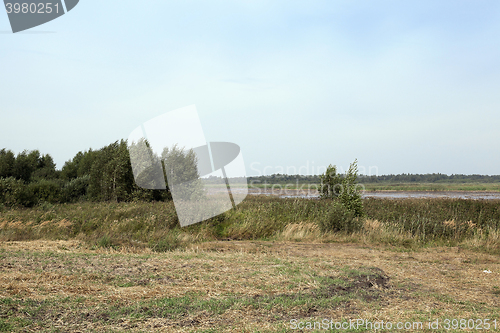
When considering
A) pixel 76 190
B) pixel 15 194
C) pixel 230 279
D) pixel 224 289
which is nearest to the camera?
pixel 224 289

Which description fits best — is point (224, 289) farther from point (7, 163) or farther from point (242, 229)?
point (7, 163)

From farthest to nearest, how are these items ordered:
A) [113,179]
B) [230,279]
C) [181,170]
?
1. [113,179]
2. [181,170]
3. [230,279]

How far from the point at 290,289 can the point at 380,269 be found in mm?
2743

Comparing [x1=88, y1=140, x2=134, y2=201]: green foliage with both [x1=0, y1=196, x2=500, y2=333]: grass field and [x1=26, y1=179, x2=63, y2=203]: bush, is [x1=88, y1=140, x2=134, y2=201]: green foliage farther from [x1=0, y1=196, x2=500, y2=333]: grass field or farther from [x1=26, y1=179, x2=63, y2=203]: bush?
[x1=0, y1=196, x2=500, y2=333]: grass field

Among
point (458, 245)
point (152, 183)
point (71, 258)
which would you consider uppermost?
point (152, 183)

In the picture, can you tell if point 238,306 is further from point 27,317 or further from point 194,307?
point 27,317

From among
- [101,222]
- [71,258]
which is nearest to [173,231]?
[101,222]

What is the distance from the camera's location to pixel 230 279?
6297 mm

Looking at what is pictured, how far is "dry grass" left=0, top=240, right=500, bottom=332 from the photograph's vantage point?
4.38m

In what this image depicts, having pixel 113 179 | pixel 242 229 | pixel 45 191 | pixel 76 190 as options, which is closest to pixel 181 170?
pixel 113 179

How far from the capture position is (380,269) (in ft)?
24.0

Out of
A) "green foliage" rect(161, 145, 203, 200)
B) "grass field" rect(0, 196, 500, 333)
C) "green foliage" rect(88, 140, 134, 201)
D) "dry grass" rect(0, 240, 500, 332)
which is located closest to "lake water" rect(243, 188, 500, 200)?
"green foliage" rect(161, 145, 203, 200)

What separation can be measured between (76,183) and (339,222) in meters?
24.4

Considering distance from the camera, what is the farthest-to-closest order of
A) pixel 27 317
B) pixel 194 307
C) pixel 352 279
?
pixel 352 279 < pixel 194 307 < pixel 27 317
